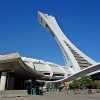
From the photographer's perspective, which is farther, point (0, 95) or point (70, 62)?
point (70, 62)

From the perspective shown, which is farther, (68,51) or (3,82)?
(68,51)

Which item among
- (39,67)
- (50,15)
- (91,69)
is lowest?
(91,69)

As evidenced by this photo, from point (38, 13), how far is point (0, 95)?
379 feet

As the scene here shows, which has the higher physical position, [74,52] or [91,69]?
[74,52]

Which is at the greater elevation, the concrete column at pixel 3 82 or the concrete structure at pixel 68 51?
the concrete structure at pixel 68 51

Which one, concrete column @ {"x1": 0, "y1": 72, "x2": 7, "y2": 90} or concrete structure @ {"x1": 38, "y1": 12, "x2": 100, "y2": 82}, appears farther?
concrete structure @ {"x1": 38, "y1": 12, "x2": 100, "y2": 82}


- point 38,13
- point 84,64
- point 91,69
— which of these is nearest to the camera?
point 91,69

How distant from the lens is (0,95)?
2709 centimetres

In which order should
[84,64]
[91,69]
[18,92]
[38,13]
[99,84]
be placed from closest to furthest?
[18,92] < [99,84] < [91,69] < [84,64] < [38,13]

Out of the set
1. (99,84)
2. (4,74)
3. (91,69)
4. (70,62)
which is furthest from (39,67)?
(4,74)

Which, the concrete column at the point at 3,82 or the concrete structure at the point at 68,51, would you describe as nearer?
the concrete column at the point at 3,82

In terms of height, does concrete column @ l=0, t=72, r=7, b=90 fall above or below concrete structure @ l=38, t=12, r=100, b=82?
below

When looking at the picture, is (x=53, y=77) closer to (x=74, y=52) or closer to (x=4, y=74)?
(x=74, y=52)

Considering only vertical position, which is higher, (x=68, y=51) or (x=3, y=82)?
(x=68, y=51)
